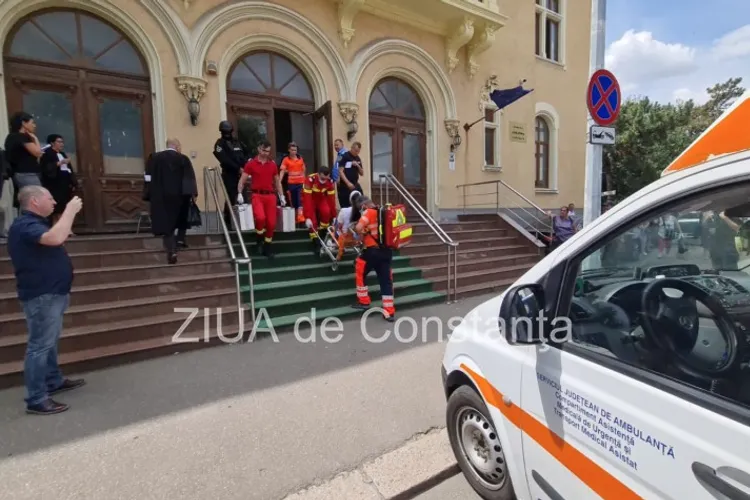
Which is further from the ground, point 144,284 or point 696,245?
point 696,245

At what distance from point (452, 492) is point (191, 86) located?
25.9 ft

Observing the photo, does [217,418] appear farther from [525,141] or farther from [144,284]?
[525,141]

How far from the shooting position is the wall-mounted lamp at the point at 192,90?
7.55m

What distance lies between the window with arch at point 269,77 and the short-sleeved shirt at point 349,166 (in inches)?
92.9

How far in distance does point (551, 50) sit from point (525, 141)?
379cm

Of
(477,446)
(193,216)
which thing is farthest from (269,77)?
(477,446)

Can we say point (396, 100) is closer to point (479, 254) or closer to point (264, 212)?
point (479, 254)

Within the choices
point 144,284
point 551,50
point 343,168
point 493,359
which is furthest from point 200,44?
point 551,50

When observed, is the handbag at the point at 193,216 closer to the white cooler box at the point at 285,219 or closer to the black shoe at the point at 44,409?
the white cooler box at the point at 285,219

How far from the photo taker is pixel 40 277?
3221 mm

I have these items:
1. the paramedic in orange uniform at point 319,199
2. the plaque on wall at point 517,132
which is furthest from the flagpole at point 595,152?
the plaque on wall at point 517,132

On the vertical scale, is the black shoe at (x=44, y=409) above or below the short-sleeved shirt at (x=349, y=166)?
below

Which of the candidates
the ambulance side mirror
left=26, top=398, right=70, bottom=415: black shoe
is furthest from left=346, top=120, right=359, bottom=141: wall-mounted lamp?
the ambulance side mirror

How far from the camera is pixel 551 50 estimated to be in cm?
1395
